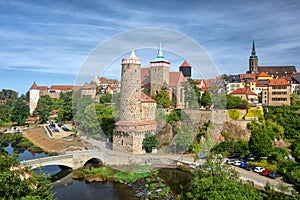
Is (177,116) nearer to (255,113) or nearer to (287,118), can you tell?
(255,113)

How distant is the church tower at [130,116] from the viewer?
24.6 metres

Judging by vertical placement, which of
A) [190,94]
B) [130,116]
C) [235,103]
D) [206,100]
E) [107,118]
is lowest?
[107,118]

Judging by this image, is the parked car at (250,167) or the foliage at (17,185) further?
the parked car at (250,167)

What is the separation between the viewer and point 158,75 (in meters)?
34.7

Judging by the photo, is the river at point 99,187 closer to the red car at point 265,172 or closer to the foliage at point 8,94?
the red car at point 265,172

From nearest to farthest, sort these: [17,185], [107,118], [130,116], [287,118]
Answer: [17,185] < [130,116] < [287,118] < [107,118]

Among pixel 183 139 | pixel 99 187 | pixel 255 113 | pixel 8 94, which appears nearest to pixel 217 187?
pixel 99 187

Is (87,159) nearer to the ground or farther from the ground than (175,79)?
nearer to the ground

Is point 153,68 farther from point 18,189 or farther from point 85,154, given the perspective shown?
point 18,189

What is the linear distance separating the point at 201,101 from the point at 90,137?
42.5 feet

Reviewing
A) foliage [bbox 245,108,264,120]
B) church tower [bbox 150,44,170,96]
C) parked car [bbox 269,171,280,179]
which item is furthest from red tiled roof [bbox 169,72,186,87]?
parked car [bbox 269,171,280,179]

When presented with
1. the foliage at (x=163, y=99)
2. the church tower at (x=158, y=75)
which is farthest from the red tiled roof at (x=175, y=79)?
the foliage at (x=163, y=99)

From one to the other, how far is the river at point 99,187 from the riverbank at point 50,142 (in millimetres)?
7498

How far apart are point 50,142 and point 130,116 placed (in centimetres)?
1262
